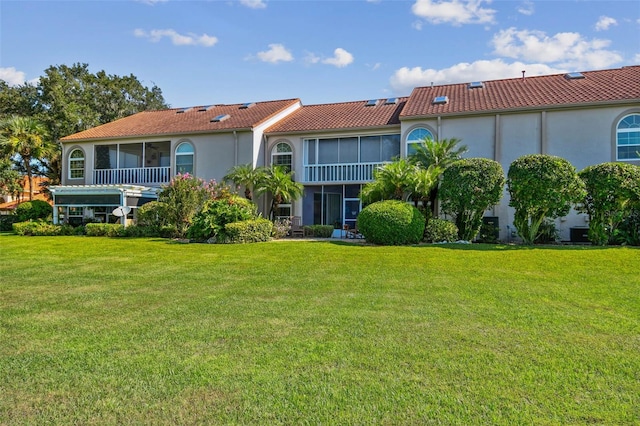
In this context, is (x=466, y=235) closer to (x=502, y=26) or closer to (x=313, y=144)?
(x=502, y=26)

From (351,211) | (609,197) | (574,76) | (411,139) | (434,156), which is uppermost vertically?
(574,76)

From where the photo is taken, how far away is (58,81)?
3062cm

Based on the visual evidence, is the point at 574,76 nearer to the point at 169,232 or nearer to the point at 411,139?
the point at 411,139

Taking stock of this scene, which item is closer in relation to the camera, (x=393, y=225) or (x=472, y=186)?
(x=393, y=225)

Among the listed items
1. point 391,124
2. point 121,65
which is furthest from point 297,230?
point 121,65

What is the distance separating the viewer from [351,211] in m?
20.5

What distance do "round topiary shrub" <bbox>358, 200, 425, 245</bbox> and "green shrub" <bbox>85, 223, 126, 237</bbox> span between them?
36.7ft

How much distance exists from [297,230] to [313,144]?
16.9ft

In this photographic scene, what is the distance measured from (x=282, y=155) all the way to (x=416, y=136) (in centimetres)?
709

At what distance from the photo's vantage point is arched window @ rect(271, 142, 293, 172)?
21422mm

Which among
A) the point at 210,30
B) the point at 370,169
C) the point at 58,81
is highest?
the point at 58,81

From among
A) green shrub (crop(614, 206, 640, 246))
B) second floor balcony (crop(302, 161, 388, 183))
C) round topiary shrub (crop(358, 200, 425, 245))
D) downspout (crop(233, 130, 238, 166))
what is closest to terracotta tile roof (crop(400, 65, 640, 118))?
second floor balcony (crop(302, 161, 388, 183))

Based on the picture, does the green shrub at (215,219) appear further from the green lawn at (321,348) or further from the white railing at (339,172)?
the green lawn at (321,348)

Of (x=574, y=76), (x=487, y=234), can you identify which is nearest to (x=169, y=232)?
(x=487, y=234)
